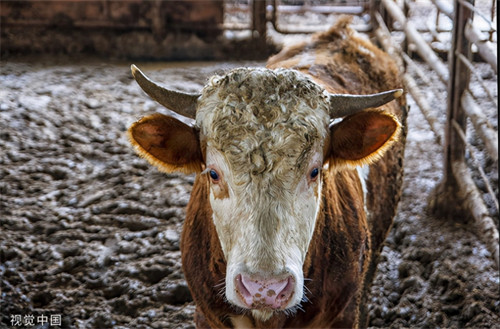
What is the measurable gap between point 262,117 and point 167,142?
1.57ft

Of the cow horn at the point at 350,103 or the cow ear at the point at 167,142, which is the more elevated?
the cow horn at the point at 350,103

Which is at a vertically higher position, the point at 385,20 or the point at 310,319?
the point at 385,20

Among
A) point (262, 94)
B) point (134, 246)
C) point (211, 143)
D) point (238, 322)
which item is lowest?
point (134, 246)

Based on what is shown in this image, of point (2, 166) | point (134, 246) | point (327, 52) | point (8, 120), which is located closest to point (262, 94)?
point (327, 52)

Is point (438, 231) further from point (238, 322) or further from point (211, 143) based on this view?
point (211, 143)

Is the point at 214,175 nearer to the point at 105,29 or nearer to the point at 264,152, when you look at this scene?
the point at 264,152

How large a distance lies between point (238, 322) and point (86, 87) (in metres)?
5.13

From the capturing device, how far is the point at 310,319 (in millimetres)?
3201

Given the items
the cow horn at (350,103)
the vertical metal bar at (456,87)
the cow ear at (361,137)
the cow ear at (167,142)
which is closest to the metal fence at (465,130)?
the vertical metal bar at (456,87)

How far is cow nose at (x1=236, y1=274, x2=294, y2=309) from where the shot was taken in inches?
99.5

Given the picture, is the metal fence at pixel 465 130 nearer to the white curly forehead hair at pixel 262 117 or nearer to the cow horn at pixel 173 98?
the white curly forehead hair at pixel 262 117

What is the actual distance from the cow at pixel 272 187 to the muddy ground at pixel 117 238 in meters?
1.09

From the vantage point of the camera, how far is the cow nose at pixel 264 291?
99.5 inches

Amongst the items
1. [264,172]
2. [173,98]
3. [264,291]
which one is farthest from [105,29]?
[264,291]
